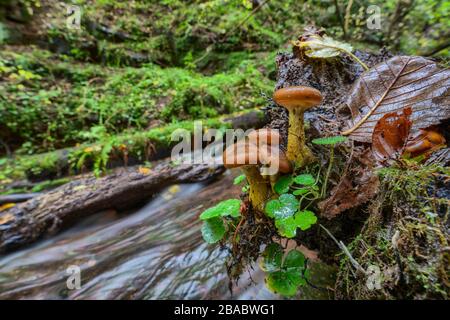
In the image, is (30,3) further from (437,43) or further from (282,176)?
(437,43)

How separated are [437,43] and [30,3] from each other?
11.4 metres

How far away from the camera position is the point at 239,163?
130 cm

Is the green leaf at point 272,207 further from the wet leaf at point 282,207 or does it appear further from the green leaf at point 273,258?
the green leaf at point 273,258

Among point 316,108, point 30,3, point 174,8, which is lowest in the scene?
point 316,108

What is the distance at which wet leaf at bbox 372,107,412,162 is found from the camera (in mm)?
1311

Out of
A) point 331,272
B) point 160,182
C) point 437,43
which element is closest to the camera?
point 331,272

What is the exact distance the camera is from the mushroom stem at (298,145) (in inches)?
61.2

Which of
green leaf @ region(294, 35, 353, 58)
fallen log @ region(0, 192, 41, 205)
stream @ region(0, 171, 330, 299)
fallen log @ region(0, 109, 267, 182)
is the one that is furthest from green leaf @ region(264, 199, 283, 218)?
fallen log @ region(0, 109, 267, 182)

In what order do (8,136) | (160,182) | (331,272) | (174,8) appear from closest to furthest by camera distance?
(331,272) → (160,182) → (8,136) → (174,8)

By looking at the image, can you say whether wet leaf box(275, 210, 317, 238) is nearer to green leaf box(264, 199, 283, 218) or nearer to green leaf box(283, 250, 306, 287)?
green leaf box(264, 199, 283, 218)

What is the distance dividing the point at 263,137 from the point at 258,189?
31 cm

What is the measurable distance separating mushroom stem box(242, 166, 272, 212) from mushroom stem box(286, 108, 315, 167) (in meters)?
0.22

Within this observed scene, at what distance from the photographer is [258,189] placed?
154 centimetres
